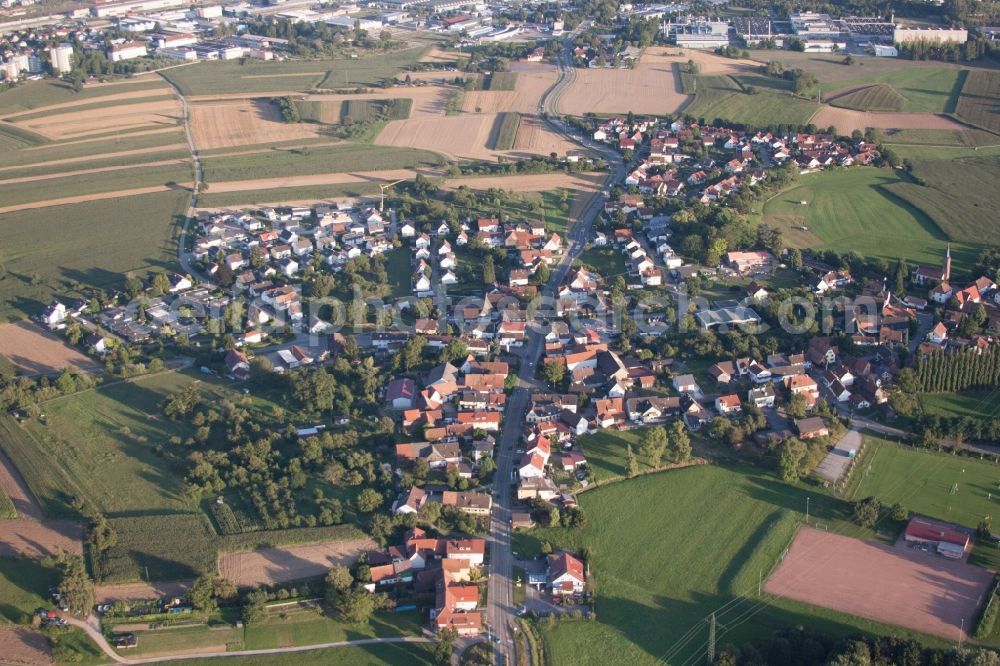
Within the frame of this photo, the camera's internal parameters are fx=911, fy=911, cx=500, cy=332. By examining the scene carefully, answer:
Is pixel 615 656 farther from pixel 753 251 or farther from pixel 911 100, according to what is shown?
pixel 911 100

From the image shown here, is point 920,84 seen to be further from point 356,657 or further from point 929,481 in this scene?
point 356,657

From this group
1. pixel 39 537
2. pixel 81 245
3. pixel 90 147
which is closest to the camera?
pixel 39 537

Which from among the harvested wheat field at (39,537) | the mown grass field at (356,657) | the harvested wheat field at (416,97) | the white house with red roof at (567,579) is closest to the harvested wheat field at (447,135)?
the harvested wheat field at (416,97)

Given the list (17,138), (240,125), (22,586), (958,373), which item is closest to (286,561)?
(22,586)

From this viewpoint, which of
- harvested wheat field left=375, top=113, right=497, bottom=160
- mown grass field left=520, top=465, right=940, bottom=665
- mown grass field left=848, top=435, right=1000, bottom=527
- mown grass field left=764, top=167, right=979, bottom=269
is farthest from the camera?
harvested wheat field left=375, top=113, right=497, bottom=160

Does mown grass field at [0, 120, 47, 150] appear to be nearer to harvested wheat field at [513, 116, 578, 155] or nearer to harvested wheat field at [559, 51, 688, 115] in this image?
harvested wheat field at [513, 116, 578, 155]

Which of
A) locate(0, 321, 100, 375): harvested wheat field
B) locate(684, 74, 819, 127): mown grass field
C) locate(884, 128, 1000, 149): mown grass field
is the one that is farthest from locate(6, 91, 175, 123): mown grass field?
locate(884, 128, 1000, 149): mown grass field
